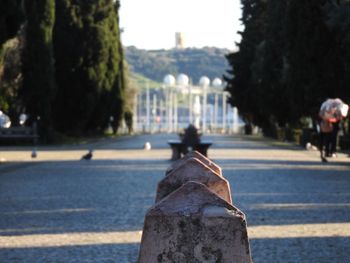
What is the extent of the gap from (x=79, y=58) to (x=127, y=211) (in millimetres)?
43629

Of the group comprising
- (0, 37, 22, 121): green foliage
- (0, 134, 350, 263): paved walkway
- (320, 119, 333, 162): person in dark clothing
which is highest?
(0, 37, 22, 121): green foliage

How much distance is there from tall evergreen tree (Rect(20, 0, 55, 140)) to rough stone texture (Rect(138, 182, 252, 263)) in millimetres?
42792

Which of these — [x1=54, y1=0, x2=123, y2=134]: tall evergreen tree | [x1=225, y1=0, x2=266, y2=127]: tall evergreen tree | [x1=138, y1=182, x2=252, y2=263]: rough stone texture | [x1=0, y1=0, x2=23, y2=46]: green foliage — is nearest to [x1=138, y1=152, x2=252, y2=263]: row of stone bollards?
[x1=138, y1=182, x2=252, y2=263]: rough stone texture

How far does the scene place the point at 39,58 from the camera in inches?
1909

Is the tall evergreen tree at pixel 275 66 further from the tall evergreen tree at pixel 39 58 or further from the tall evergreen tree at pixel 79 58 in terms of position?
the tall evergreen tree at pixel 39 58

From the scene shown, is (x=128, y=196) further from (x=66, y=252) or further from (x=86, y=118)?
(x=86, y=118)

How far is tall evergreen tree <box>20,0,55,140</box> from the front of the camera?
48.2 m

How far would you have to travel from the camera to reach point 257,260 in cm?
950

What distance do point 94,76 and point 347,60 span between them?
28.4 meters

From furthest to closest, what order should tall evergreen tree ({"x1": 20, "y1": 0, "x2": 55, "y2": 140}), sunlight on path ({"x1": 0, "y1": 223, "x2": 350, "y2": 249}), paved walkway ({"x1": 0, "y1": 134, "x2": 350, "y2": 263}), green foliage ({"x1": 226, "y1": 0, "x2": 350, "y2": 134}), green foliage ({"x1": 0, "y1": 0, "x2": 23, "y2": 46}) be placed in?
tall evergreen tree ({"x1": 20, "y1": 0, "x2": 55, "y2": 140}) < green foliage ({"x1": 226, "y1": 0, "x2": 350, "y2": 134}) < green foliage ({"x1": 0, "y1": 0, "x2": 23, "y2": 46}) < sunlight on path ({"x1": 0, "y1": 223, "x2": 350, "y2": 249}) < paved walkway ({"x1": 0, "y1": 134, "x2": 350, "y2": 263})

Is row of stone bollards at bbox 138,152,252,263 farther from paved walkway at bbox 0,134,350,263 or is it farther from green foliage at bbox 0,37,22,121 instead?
green foliage at bbox 0,37,22,121

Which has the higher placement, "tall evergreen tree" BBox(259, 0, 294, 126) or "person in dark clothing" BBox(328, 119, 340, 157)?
"tall evergreen tree" BBox(259, 0, 294, 126)

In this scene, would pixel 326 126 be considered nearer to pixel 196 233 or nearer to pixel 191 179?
pixel 191 179

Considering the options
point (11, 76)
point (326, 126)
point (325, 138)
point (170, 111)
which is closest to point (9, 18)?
point (326, 126)
